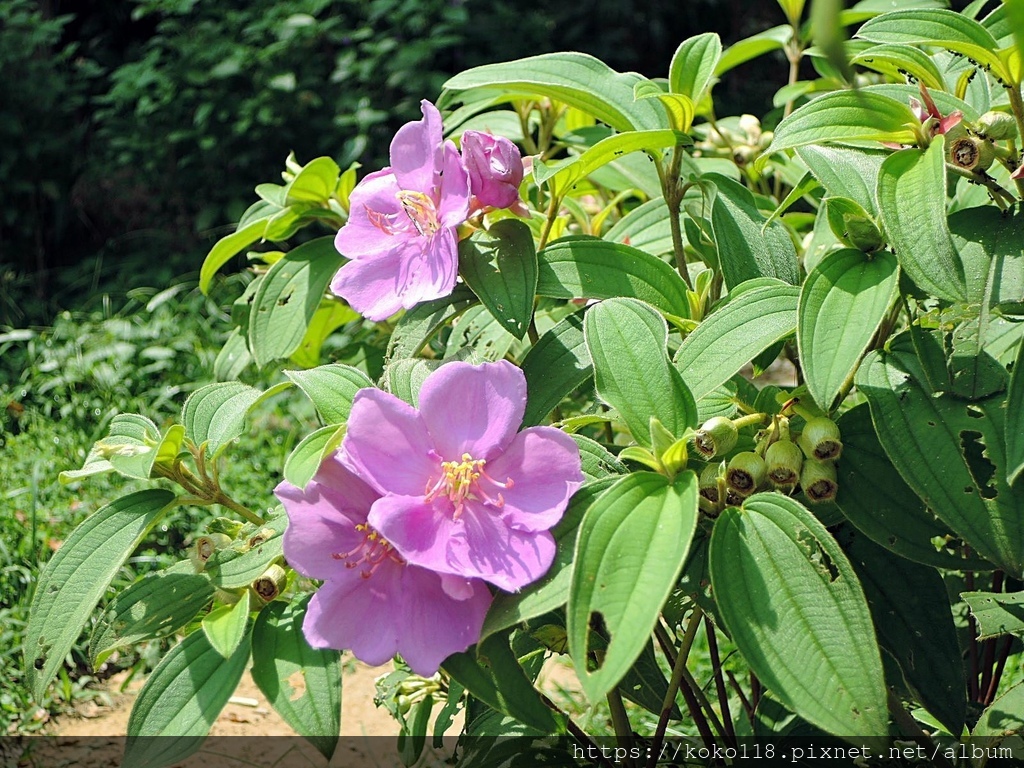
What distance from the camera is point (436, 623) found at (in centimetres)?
84

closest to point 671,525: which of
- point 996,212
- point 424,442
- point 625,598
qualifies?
point 625,598

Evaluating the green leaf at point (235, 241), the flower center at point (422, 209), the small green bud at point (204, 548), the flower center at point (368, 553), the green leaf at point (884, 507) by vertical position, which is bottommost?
the green leaf at point (884, 507)

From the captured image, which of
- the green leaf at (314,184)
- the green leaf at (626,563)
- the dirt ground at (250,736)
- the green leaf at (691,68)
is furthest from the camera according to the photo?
the dirt ground at (250,736)

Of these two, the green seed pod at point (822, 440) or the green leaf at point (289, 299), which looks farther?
the green leaf at point (289, 299)

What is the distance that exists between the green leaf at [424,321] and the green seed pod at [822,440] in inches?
15.8

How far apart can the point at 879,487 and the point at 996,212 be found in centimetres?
28

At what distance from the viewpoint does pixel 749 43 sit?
180 cm

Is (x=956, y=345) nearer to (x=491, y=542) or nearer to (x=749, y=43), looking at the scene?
(x=491, y=542)

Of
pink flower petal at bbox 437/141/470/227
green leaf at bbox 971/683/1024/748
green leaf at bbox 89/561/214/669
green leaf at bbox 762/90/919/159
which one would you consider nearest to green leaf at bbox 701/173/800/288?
green leaf at bbox 762/90/919/159

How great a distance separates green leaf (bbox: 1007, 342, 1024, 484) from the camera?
0.78 m

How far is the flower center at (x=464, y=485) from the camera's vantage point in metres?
0.87

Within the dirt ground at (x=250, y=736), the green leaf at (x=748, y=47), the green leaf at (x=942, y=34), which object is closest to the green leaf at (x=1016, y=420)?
the green leaf at (x=942, y=34)

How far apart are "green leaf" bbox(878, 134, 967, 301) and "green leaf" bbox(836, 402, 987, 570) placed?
0.64ft

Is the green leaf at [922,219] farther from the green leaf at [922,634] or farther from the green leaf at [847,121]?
the green leaf at [922,634]
